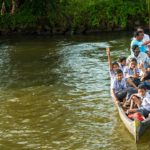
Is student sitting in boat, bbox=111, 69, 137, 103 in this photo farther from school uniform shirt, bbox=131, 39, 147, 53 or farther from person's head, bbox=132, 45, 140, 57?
school uniform shirt, bbox=131, 39, 147, 53

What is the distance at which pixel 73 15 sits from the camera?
3781 cm

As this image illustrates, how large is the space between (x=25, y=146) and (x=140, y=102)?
3.39 m

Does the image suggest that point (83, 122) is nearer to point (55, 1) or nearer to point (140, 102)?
point (140, 102)

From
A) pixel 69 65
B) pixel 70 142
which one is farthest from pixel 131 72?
pixel 69 65

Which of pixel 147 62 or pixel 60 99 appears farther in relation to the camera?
pixel 60 99

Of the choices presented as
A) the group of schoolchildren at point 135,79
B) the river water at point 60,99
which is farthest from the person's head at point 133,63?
the river water at point 60,99

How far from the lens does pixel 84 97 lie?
719 inches

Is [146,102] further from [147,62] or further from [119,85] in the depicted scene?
[147,62]

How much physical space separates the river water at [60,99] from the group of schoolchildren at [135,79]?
0.77 m

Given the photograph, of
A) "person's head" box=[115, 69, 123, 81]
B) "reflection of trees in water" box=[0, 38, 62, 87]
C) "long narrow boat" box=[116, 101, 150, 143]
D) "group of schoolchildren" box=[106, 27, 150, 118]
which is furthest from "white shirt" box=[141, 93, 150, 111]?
"reflection of trees in water" box=[0, 38, 62, 87]

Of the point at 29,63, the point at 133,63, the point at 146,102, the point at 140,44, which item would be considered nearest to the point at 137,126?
the point at 146,102

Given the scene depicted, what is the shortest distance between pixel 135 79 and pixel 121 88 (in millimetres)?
664

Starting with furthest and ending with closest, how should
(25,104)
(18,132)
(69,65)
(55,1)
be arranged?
(55,1)
(69,65)
(25,104)
(18,132)

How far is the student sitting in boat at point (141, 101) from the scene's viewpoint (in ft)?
43.5
